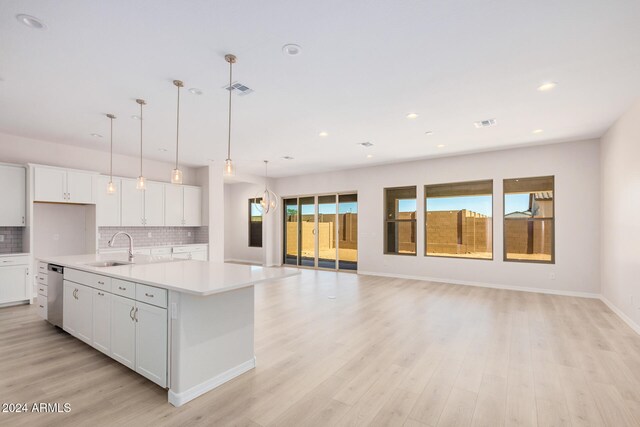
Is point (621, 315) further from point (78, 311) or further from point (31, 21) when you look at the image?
point (31, 21)

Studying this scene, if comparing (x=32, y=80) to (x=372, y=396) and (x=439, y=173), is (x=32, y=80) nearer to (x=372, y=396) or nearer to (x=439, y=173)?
(x=372, y=396)

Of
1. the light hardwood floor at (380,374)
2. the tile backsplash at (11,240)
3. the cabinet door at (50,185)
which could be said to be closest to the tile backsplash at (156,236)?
the cabinet door at (50,185)

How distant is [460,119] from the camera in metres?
4.52

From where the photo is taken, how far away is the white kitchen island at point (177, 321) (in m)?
2.34

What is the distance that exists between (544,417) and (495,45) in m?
2.85

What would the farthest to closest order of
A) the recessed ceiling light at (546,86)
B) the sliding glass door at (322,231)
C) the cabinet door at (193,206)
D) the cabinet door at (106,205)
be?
the sliding glass door at (322,231) → the cabinet door at (193,206) → the cabinet door at (106,205) → the recessed ceiling light at (546,86)

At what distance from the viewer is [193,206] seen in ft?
25.1

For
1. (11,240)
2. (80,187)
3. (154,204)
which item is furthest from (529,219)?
(11,240)

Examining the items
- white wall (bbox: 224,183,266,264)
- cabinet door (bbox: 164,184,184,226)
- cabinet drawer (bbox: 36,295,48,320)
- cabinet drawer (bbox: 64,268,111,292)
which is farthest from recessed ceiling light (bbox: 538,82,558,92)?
white wall (bbox: 224,183,266,264)

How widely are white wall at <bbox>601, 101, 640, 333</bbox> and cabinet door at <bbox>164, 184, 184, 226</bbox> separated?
312 inches

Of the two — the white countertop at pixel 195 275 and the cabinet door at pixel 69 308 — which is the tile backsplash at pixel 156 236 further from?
the white countertop at pixel 195 275

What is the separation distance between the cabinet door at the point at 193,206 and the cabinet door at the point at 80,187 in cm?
195

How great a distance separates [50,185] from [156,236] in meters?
2.28

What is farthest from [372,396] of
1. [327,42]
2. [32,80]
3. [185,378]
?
[32,80]
